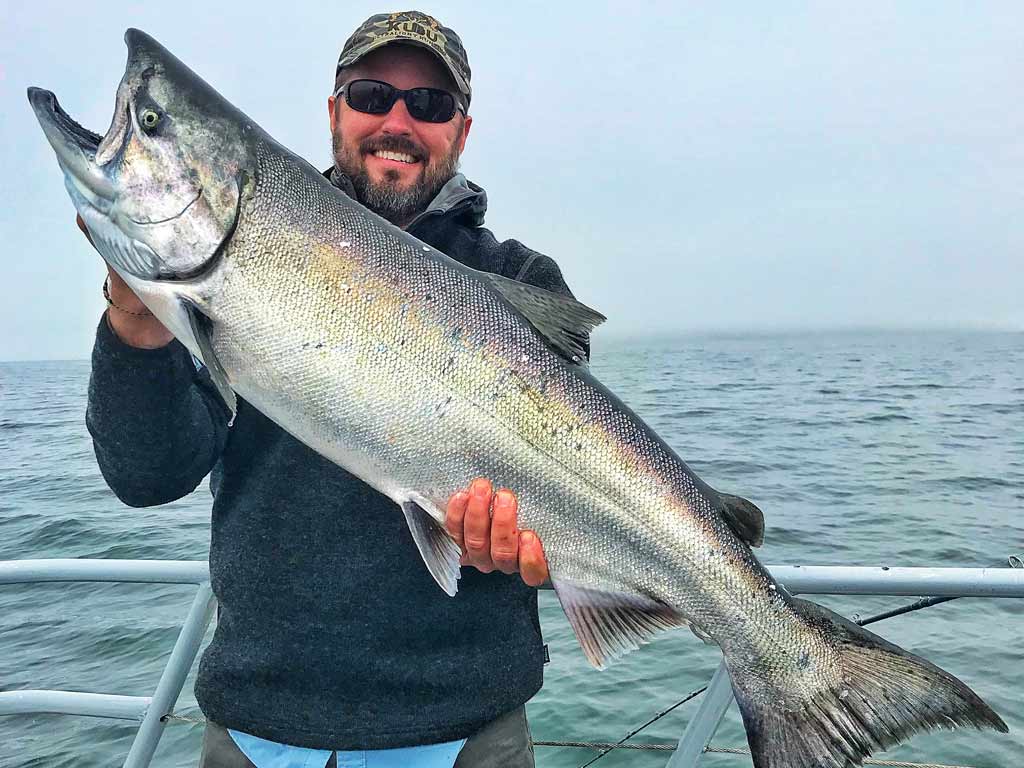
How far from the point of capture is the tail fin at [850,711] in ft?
7.79

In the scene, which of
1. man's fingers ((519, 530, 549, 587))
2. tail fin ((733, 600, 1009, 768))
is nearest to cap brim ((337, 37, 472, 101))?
man's fingers ((519, 530, 549, 587))

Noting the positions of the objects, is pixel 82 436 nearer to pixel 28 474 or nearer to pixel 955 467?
pixel 28 474

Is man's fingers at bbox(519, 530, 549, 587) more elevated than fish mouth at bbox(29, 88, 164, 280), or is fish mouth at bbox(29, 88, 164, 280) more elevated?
fish mouth at bbox(29, 88, 164, 280)

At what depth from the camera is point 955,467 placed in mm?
15523

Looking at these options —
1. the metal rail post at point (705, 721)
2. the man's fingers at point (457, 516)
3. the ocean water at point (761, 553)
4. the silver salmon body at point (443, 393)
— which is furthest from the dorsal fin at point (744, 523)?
the ocean water at point (761, 553)

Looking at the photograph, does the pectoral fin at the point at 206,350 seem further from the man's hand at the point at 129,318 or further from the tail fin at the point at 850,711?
the tail fin at the point at 850,711

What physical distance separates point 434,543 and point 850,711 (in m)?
1.47

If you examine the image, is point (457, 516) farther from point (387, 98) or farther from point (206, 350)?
point (387, 98)

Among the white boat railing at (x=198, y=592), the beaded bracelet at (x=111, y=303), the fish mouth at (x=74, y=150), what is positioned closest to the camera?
the fish mouth at (x=74, y=150)

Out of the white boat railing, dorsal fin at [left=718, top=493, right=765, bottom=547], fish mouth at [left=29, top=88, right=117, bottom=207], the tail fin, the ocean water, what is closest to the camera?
fish mouth at [left=29, top=88, right=117, bottom=207]

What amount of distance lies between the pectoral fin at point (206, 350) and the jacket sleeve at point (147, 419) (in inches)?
7.7

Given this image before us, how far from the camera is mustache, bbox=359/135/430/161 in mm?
3035

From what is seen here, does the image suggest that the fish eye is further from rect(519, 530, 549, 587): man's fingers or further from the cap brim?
rect(519, 530, 549, 587): man's fingers

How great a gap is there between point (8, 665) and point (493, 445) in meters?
7.55
